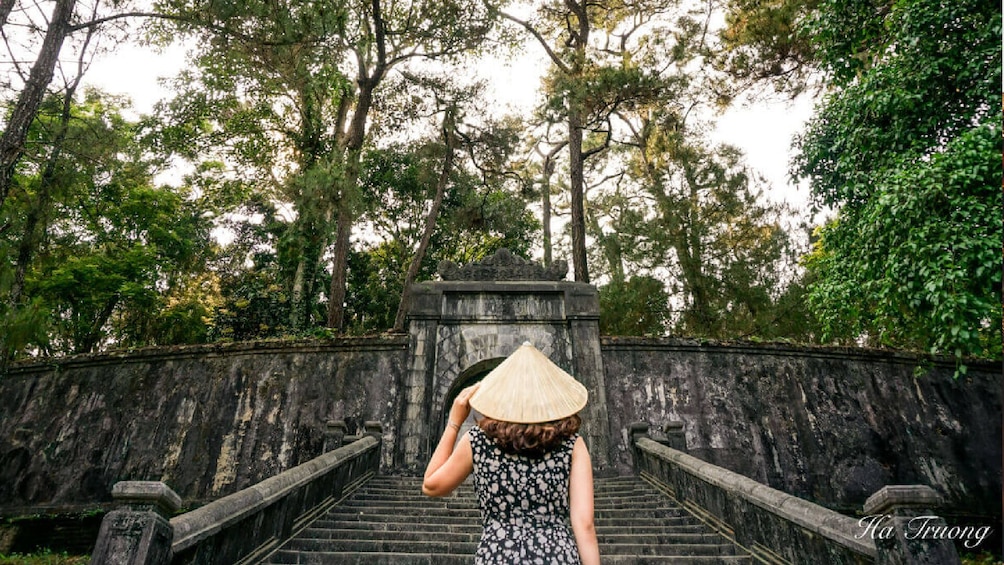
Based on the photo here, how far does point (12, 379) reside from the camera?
10.8 m

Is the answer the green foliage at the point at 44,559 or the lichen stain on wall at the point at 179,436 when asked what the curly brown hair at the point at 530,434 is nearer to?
the green foliage at the point at 44,559

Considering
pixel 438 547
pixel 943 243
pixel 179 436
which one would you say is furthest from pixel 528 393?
pixel 179 436

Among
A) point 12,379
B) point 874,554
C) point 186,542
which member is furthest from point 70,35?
point 874,554

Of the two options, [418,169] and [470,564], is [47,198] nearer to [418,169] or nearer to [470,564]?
[418,169]

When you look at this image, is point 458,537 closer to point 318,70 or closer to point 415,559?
point 415,559

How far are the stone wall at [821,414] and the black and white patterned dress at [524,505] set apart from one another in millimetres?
7751

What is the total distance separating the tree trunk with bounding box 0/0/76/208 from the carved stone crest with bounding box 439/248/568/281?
6.80 m

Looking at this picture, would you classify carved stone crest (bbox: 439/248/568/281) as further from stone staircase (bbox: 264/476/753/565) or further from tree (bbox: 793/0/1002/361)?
tree (bbox: 793/0/1002/361)

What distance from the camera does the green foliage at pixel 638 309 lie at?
43.0 feet

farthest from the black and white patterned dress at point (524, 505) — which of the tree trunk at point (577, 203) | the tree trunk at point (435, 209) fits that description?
the tree trunk at point (435, 209)

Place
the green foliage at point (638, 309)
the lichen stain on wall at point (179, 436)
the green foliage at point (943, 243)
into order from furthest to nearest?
the green foliage at point (638, 309), the lichen stain on wall at point (179, 436), the green foliage at point (943, 243)

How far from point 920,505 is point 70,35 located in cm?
1237

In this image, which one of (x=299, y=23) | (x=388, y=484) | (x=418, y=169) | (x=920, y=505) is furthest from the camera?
(x=418, y=169)

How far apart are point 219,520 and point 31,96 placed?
763cm
